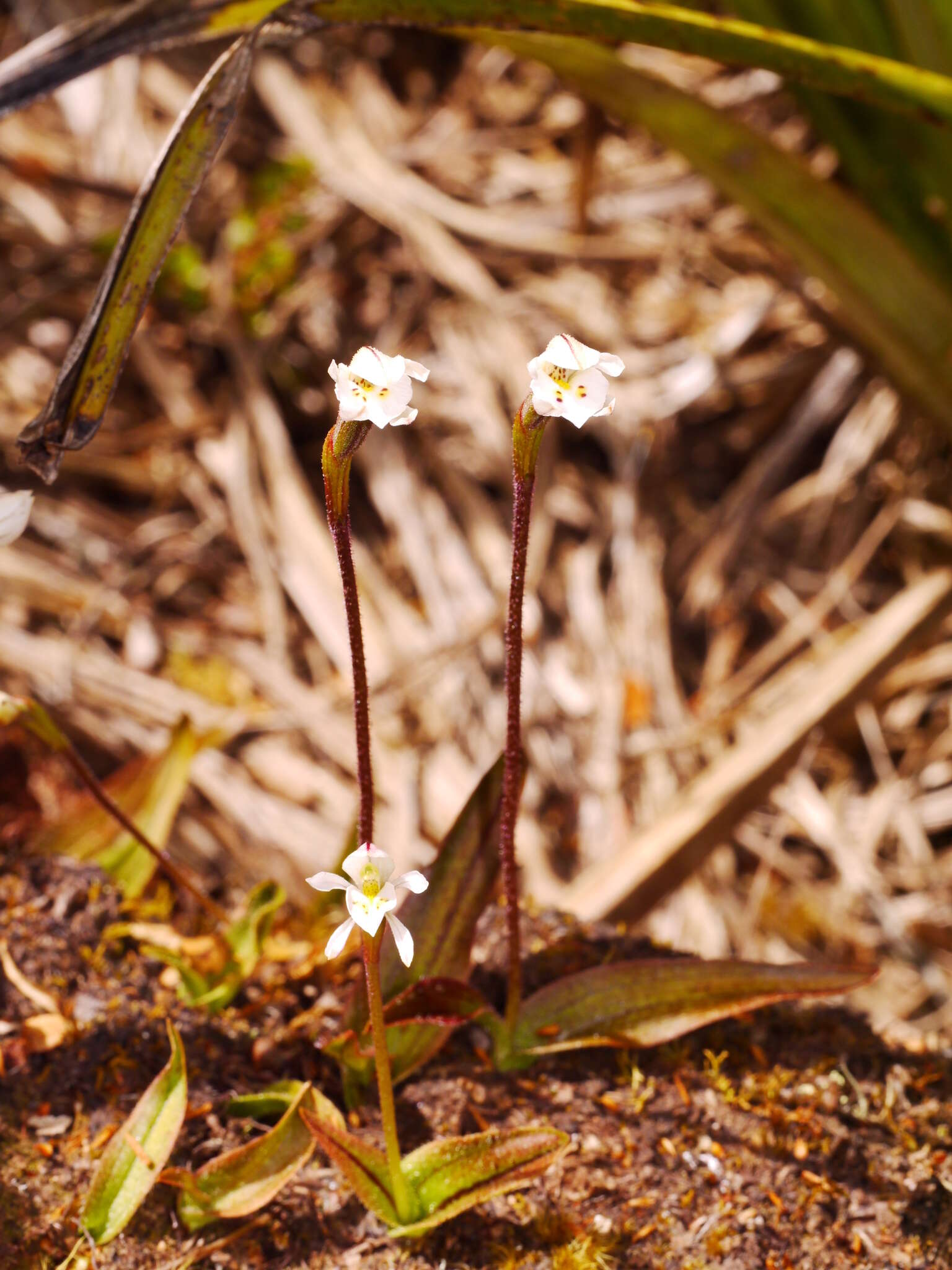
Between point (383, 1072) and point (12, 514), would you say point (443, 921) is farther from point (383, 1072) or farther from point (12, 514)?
point (12, 514)

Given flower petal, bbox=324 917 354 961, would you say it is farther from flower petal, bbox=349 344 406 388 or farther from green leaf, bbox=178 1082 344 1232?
flower petal, bbox=349 344 406 388

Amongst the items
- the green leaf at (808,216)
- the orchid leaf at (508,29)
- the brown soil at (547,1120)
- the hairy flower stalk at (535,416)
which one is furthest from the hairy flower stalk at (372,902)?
the green leaf at (808,216)

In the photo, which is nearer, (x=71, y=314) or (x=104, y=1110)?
(x=104, y=1110)

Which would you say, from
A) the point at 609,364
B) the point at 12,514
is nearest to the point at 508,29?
the point at 609,364

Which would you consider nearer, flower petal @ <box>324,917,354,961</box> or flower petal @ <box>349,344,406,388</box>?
flower petal @ <box>349,344,406,388</box>

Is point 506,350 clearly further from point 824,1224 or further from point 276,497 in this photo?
point 824,1224

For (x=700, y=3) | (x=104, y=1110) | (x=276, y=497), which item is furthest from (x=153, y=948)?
(x=700, y=3)

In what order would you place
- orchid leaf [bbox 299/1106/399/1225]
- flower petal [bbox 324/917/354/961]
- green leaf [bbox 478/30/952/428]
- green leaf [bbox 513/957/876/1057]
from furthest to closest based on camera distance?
green leaf [bbox 478/30/952/428] < green leaf [bbox 513/957/876/1057] < orchid leaf [bbox 299/1106/399/1225] < flower petal [bbox 324/917/354/961]

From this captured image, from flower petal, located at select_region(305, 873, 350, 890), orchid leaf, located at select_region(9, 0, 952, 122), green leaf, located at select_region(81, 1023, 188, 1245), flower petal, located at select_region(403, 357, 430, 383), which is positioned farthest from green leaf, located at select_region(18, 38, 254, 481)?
green leaf, located at select_region(81, 1023, 188, 1245)
